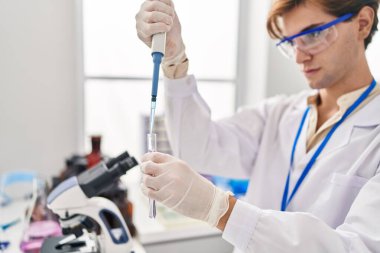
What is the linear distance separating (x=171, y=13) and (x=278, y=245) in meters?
0.63

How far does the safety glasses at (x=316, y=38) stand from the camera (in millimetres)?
A: 915

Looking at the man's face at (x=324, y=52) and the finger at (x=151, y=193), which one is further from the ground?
the man's face at (x=324, y=52)

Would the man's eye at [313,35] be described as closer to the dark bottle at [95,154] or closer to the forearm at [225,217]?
the forearm at [225,217]

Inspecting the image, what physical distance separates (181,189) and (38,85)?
136 cm

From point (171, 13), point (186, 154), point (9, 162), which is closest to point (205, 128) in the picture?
point (186, 154)

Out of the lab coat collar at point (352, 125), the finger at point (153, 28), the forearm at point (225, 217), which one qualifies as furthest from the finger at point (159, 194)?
the lab coat collar at point (352, 125)

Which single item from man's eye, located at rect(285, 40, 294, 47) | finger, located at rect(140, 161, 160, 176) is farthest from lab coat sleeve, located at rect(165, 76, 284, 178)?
finger, located at rect(140, 161, 160, 176)

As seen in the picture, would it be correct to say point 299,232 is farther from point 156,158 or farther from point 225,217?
point 156,158

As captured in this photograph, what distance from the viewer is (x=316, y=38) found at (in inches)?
37.0

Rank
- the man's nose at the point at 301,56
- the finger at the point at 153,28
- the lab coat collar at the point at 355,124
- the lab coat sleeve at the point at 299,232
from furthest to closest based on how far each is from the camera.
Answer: the man's nose at the point at 301,56
the lab coat collar at the point at 355,124
the finger at the point at 153,28
the lab coat sleeve at the point at 299,232

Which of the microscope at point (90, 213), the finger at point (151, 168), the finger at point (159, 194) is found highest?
the finger at point (151, 168)

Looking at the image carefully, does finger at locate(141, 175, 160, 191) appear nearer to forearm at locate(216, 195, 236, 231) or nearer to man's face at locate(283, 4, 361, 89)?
forearm at locate(216, 195, 236, 231)

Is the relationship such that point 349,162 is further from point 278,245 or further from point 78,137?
point 78,137

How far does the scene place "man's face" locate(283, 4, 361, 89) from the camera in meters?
0.93
